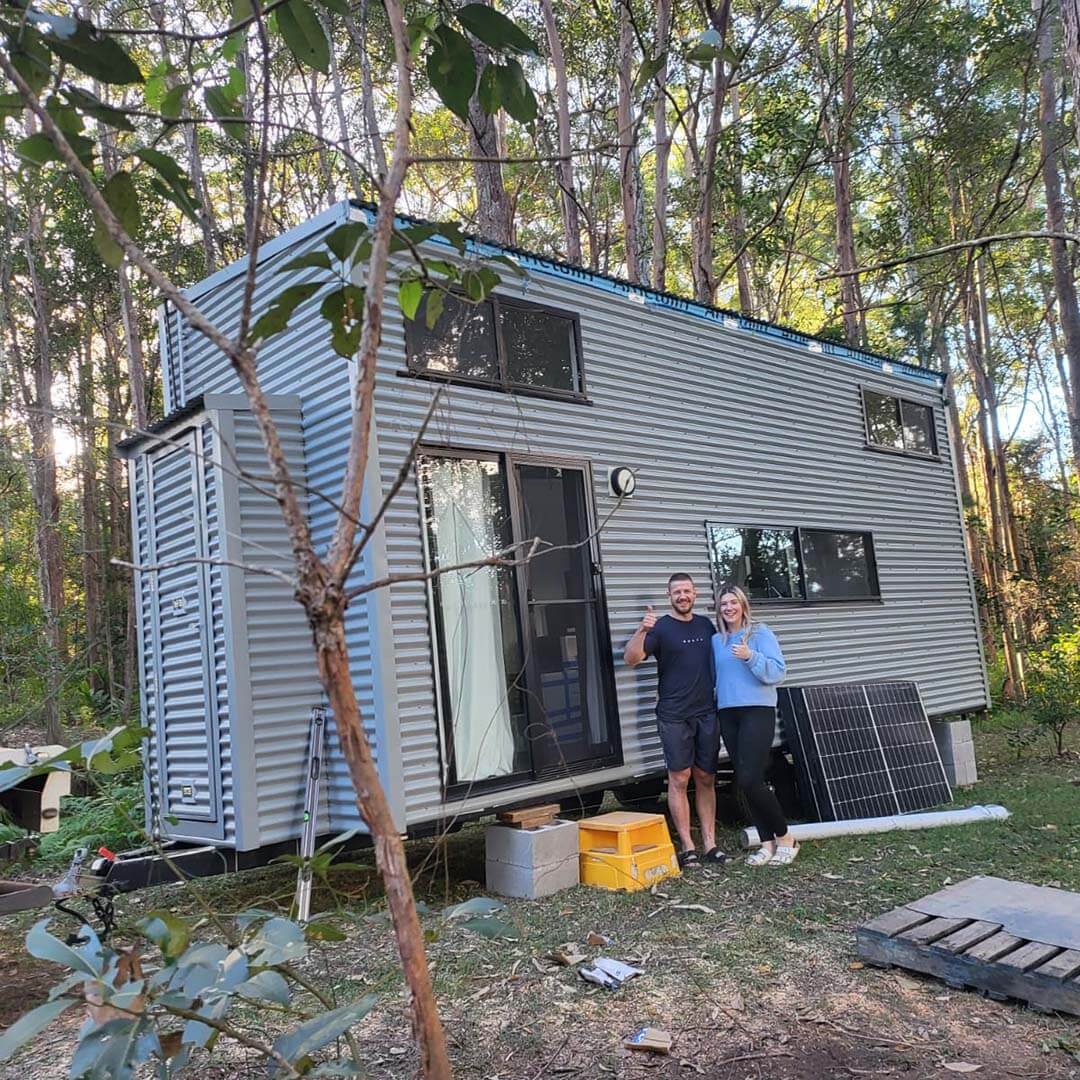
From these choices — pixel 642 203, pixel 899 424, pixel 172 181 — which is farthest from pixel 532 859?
pixel 642 203

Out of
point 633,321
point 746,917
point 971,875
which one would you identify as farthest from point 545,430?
point 971,875

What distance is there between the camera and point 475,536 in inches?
213

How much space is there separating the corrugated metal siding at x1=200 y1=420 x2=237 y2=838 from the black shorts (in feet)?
8.08

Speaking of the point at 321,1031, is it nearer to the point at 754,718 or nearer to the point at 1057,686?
the point at 754,718

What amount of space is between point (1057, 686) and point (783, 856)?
16.3 feet

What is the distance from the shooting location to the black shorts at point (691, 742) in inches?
225

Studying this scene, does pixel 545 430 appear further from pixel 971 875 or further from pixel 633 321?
pixel 971 875

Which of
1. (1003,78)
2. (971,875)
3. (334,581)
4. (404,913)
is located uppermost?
(1003,78)

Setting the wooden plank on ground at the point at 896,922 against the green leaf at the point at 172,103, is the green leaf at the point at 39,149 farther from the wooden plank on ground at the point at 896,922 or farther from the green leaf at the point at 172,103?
the wooden plank on ground at the point at 896,922

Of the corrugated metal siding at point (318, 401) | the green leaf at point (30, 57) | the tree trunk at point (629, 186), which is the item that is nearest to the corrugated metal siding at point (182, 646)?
the corrugated metal siding at point (318, 401)

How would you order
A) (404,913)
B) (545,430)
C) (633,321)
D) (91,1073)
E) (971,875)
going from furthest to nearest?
(633,321) → (545,430) → (971,875) → (404,913) → (91,1073)

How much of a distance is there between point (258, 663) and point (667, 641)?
93.1 inches

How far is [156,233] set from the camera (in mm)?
14281

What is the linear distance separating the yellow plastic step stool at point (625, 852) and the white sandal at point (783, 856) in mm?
568
